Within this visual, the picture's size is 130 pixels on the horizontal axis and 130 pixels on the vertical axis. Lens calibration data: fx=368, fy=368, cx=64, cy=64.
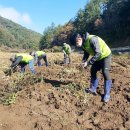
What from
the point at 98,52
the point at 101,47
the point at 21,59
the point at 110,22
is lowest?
the point at 21,59

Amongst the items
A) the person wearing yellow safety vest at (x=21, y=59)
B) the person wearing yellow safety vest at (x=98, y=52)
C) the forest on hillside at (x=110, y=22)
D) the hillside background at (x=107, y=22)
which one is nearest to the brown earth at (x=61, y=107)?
the person wearing yellow safety vest at (x=98, y=52)

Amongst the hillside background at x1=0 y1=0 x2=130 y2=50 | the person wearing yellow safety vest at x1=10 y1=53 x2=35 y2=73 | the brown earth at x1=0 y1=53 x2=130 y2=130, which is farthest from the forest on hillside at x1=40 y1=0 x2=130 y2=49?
the brown earth at x1=0 y1=53 x2=130 y2=130

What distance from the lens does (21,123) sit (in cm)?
728

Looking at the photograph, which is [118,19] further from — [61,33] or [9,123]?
[9,123]

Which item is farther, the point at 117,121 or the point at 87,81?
the point at 87,81

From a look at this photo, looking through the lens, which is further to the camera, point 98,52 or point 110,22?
point 110,22

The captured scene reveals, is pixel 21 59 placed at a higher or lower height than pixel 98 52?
lower

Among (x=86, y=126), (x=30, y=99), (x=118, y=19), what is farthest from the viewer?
(x=118, y=19)

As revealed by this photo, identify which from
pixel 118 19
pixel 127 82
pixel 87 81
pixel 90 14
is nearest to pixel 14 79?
pixel 87 81

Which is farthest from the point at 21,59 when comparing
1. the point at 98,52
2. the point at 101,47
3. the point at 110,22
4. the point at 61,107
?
the point at 110,22

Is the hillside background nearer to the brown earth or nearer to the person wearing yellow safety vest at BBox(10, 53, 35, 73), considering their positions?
the person wearing yellow safety vest at BBox(10, 53, 35, 73)

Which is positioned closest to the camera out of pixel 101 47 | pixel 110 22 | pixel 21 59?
pixel 101 47

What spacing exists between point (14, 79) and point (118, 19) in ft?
163

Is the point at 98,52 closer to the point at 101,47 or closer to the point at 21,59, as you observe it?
the point at 101,47
